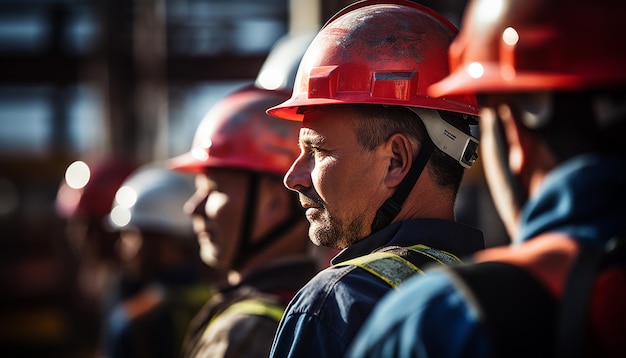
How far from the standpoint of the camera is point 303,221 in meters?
3.63

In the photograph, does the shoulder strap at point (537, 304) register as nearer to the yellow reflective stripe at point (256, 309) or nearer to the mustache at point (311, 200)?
the mustache at point (311, 200)

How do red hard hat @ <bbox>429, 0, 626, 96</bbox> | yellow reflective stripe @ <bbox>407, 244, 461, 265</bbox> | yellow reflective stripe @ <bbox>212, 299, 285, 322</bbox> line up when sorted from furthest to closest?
1. yellow reflective stripe @ <bbox>212, 299, 285, 322</bbox>
2. yellow reflective stripe @ <bbox>407, 244, 461, 265</bbox>
3. red hard hat @ <bbox>429, 0, 626, 96</bbox>

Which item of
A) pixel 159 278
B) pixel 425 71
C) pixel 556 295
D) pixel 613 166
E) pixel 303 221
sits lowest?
pixel 159 278

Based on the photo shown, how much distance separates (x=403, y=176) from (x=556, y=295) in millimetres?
963

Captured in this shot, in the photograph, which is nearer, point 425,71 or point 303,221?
point 425,71

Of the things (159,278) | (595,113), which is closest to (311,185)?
(595,113)

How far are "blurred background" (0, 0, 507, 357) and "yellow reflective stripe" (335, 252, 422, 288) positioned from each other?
10243 mm

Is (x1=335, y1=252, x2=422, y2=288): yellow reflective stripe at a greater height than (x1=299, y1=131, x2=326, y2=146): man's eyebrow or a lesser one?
lesser

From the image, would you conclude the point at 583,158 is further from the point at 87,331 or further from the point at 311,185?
the point at 87,331

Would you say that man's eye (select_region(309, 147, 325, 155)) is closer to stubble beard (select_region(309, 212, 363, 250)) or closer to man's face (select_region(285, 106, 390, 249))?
man's face (select_region(285, 106, 390, 249))

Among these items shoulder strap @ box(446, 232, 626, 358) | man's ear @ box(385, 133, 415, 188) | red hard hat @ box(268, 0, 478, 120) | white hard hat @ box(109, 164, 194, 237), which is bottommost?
white hard hat @ box(109, 164, 194, 237)

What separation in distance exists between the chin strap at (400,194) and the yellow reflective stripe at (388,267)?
255mm

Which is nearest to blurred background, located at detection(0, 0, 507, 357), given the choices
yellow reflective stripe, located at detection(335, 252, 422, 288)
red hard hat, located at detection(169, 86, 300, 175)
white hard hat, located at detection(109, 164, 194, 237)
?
white hard hat, located at detection(109, 164, 194, 237)

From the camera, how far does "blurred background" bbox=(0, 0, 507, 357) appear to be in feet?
45.9
